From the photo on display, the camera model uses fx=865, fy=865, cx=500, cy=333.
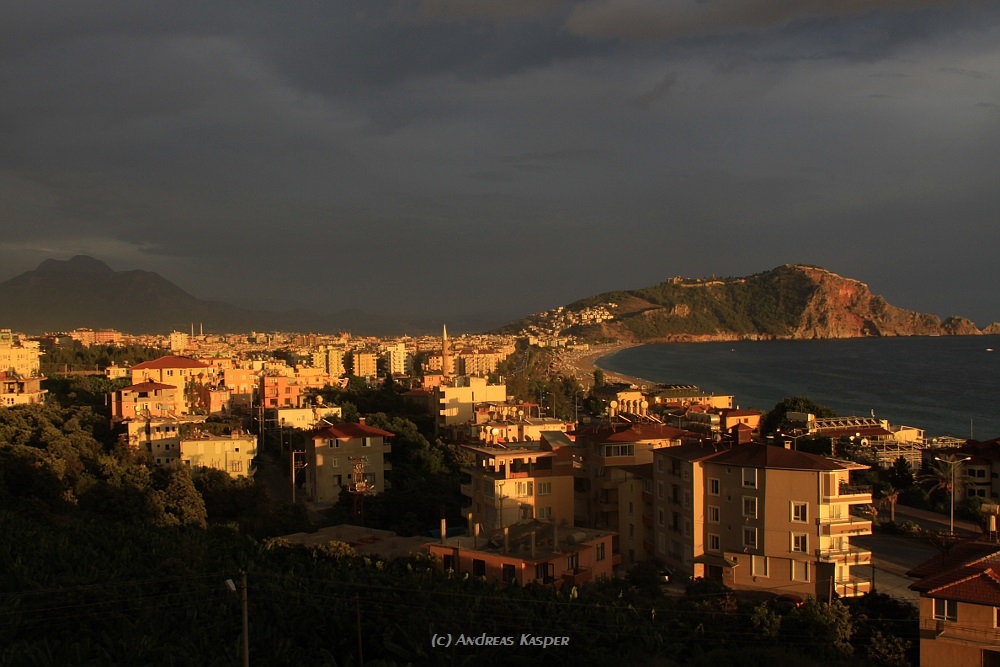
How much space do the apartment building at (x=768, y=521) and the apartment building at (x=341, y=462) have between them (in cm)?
905

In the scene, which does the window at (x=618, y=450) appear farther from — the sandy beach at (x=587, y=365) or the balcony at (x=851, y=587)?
the sandy beach at (x=587, y=365)

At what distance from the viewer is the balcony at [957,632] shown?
8.02m

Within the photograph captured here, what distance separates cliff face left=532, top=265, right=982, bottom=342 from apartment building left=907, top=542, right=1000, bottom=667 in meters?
129

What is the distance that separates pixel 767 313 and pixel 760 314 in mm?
1233

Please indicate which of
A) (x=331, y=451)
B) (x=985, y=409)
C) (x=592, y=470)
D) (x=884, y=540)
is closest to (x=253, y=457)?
(x=331, y=451)

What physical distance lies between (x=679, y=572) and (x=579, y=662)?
19.1 feet

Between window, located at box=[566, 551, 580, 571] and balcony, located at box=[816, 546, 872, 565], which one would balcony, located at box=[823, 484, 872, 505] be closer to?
balcony, located at box=[816, 546, 872, 565]

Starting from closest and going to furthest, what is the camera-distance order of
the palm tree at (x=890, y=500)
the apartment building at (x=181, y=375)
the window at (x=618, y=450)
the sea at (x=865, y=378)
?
1. the window at (x=618, y=450)
2. the palm tree at (x=890, y=500)
3. the apartment building at (x=181, y=375)
4. the sea at (x=865, y=378)

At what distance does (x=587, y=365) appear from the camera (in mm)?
84000

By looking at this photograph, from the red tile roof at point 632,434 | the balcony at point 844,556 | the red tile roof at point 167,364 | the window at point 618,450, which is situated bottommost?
the balcony at point 844,556

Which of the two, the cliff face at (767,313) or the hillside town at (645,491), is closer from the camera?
the hillside town at (645,491)

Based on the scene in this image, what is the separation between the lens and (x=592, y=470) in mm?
17062

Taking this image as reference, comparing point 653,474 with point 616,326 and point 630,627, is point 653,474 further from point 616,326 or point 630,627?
point 616,326

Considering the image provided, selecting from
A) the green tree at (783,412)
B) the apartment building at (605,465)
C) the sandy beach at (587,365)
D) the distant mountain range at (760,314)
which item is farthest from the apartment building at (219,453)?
the distant mountain range at (760,314)
